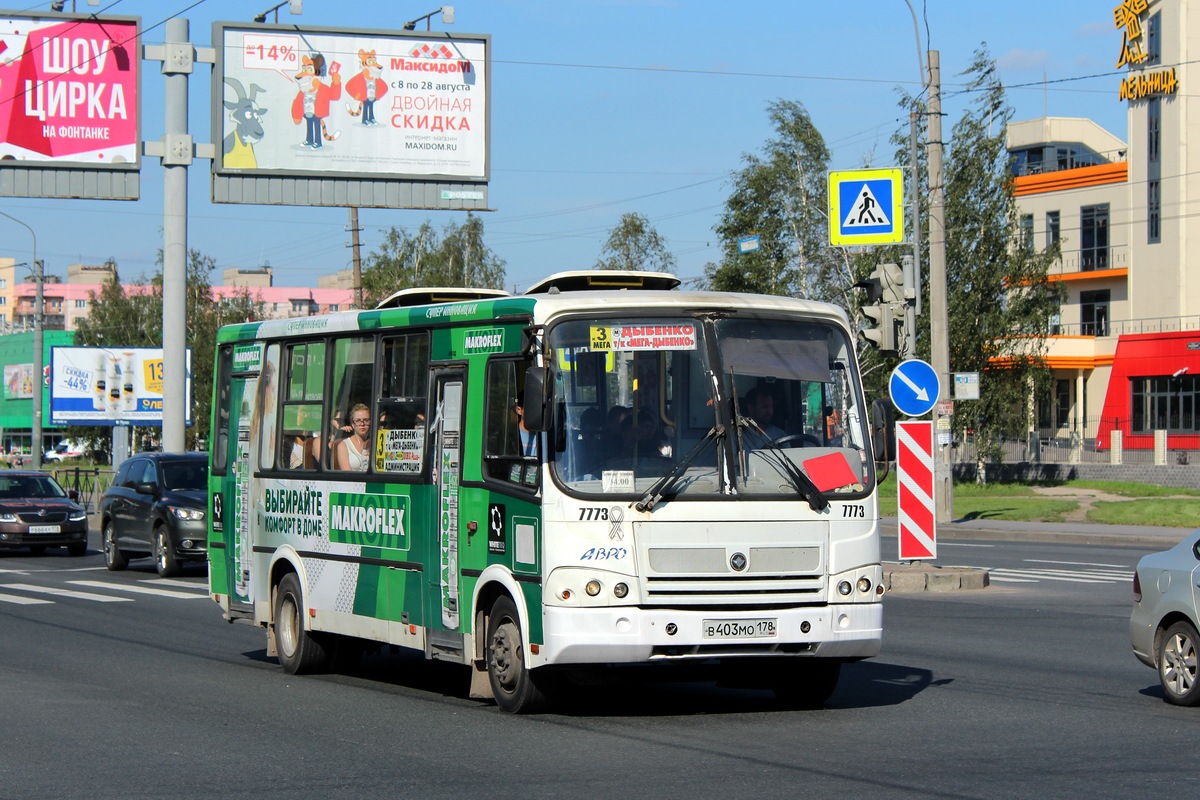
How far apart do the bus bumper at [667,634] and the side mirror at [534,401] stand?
1.12 metres

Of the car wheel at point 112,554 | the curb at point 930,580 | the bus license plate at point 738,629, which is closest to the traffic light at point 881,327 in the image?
the curb at point 930,580

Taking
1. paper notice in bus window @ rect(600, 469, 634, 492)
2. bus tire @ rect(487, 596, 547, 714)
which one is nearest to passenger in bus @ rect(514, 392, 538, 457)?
paper notice in bus window @ rect(600, 469, 634, 492)

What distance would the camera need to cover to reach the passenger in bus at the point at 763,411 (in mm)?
10484

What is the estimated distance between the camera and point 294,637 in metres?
13.6

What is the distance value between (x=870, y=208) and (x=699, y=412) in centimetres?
1179

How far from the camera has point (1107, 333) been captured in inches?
2896

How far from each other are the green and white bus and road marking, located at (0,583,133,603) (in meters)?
9.85

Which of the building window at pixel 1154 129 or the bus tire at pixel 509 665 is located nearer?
the bus tire at pixel 509 665

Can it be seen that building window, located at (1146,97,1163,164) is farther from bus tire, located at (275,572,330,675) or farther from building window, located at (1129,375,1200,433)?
bus tire, located at (275,572,330,675)

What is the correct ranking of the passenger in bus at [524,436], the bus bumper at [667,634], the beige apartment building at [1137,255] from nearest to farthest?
the bus bumper at [667,634]
the passenger in bus at [524,436]
the beige apartment building at [1137,255]

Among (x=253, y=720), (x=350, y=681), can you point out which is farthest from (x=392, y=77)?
(x=253, y=720)

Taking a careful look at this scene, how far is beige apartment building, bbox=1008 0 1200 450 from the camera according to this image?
212 feet

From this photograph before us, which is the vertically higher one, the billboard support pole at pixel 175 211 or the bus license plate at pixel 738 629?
the billboard support pole at pixel 175 211

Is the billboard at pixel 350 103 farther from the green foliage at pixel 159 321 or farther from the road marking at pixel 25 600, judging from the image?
the green foliage at pixel 159 321
